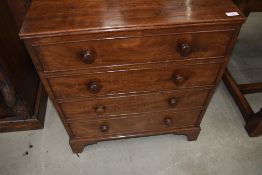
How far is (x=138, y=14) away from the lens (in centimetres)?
88

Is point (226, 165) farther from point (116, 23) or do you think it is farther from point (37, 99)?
point (37, 99)

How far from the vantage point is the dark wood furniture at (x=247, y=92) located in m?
1.42

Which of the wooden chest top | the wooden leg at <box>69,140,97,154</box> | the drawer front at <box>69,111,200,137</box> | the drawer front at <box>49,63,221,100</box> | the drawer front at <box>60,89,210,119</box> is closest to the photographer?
the wooden chest top

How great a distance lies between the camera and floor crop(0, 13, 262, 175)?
1431 mm

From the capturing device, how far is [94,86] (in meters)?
1.02

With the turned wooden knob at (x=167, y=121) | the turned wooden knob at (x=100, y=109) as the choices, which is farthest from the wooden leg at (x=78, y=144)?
the turned wooden knob at (x=167, y=121)

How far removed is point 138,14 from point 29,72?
108 centimetres

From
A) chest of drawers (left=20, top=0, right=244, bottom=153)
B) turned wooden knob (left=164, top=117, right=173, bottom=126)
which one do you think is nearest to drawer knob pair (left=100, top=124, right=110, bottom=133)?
chest of drawers (left=20, top=0, right=244, bottom=153)

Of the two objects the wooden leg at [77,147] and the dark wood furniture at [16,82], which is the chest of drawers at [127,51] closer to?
the wooden leg at [77,147]

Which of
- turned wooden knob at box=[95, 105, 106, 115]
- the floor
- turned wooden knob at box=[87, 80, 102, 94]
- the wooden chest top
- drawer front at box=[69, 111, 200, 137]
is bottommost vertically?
the floor

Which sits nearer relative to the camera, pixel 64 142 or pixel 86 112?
pixel 86 112

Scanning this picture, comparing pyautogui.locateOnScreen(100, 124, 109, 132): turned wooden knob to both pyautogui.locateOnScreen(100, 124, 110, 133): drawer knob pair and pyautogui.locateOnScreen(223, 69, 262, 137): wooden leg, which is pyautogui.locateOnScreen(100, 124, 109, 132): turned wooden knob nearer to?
pyautogui.locateOnScreen(100, 124, 110, 133): drawer knob pair

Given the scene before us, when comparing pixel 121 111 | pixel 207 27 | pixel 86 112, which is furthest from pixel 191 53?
pixel 86 112

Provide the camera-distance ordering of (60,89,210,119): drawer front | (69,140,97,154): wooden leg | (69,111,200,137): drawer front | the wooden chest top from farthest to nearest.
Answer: (69,140,97,154): wooden leg, (69,111,200,137): drawer front, (60,89,210,119): drawer front, the wooden chest top
